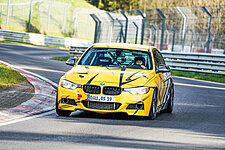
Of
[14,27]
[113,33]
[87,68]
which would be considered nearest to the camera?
[87,68]

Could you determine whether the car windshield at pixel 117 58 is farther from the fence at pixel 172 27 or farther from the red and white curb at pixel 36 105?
the fence at pixel 172 27

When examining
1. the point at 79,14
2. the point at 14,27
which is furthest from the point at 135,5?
the point at 14,27

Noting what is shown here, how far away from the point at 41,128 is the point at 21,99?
2.95m

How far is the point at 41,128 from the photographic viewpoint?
755 centimetres

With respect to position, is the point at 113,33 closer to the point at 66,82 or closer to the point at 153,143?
the point at 66,82

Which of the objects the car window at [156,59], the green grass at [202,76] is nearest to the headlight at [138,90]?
the car window at [156,59]

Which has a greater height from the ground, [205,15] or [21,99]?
[205,15]

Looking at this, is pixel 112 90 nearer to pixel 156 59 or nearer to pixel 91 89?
pixel 91 89

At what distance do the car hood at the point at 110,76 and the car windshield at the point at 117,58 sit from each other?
1.31 feet

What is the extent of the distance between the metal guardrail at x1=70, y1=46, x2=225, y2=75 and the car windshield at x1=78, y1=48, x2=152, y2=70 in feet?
43.0

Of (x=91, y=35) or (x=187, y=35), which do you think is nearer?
(x=187, y=35)

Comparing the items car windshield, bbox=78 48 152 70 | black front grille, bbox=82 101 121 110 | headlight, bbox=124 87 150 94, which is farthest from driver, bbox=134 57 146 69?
black front grille, bbox=82 101 121 110

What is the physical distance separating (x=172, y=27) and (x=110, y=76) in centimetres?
2116

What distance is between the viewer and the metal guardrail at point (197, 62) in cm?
2291
